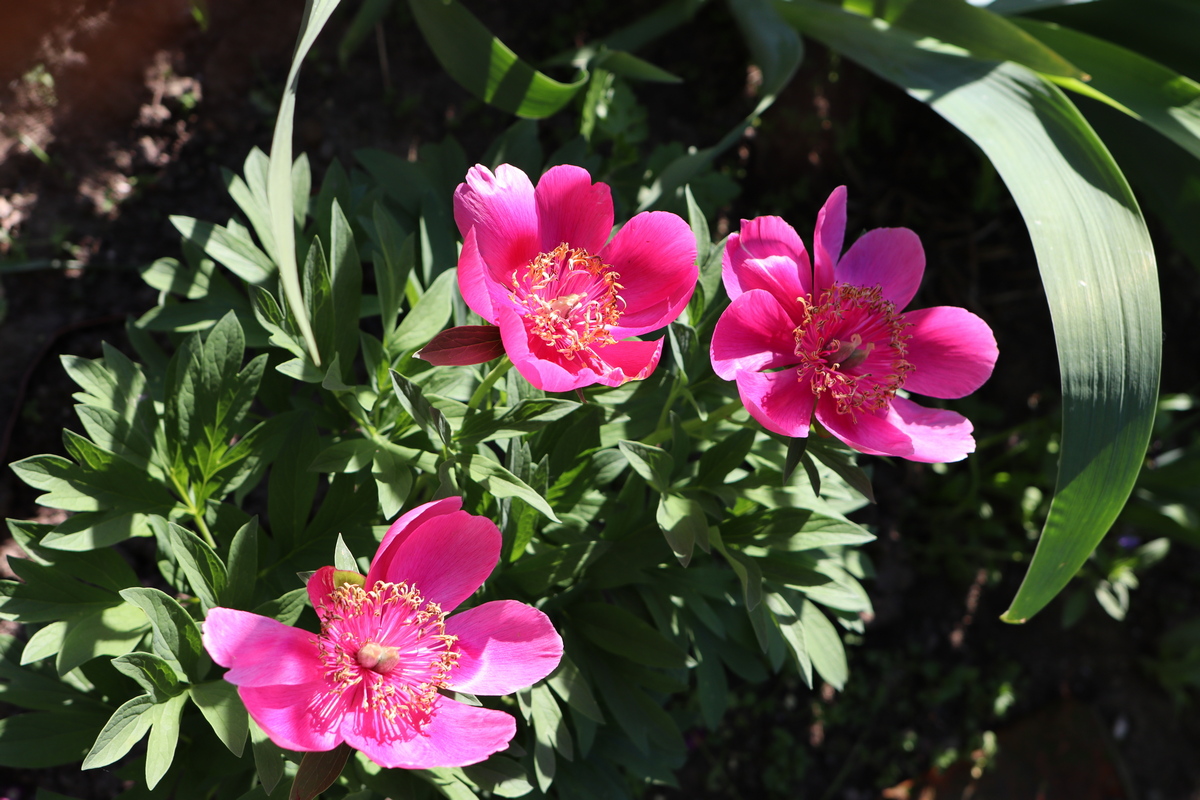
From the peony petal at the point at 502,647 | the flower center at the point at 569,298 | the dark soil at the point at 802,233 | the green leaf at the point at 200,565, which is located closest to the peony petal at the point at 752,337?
the flower center at the point at 569,298

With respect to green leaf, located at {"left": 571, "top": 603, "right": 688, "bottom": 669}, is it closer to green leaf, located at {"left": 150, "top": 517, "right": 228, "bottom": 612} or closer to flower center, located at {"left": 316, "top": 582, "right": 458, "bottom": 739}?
flower center, located at {"left": 316, "top": 582, "right": 458, "bottom": 739}

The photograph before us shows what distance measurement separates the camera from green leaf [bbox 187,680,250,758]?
2.80ft

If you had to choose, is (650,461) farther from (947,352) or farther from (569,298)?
(947,352)

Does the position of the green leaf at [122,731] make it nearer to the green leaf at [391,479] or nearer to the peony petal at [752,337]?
the green leaf at [391,479]

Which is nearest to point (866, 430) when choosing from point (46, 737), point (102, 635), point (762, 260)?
point (762, 260)

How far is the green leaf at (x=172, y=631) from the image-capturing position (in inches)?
33.2

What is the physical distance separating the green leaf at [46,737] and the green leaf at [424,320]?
1.99 feet

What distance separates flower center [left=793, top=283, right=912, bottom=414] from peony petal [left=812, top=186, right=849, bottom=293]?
15mm

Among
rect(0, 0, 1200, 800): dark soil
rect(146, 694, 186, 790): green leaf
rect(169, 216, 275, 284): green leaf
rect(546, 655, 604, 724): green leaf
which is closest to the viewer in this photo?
rect(146, 694, 186, 790): green leaf

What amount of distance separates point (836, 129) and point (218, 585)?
179 cm

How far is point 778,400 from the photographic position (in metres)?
0.90

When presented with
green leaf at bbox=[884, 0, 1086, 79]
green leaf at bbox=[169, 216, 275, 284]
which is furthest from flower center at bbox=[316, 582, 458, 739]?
green leaf at bbox=[884, 0, 1086, 79]

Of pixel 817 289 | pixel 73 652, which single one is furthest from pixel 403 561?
pixel 817 289

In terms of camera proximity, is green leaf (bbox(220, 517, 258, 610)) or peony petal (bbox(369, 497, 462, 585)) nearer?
peony petal (bbox(369, 497, 462, 585))
